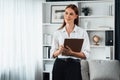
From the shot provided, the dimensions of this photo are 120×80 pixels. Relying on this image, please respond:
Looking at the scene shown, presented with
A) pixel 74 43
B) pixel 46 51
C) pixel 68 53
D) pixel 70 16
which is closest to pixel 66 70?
pixel 68 53

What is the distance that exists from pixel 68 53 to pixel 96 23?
122 cm

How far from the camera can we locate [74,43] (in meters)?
4.71

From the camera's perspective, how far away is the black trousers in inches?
178

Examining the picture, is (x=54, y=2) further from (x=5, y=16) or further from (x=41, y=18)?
(x=5, y=16)

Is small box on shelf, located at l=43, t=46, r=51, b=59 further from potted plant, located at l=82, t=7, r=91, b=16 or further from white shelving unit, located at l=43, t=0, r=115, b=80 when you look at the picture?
potted plant, located at l=82, t=7, r=91, b=16

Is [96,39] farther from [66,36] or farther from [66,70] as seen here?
[66,70]

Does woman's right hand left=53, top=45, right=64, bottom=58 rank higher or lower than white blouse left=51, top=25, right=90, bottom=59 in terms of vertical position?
lower

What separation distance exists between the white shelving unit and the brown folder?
31.0 inches

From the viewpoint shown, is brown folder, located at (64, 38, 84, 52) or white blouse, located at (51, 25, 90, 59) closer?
brown folder, located at (64, 38, 84, 52)

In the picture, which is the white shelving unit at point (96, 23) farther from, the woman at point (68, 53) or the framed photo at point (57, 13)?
the woman at point (68, 53)

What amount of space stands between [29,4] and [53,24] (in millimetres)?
674

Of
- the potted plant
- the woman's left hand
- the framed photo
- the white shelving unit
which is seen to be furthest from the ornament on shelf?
the woman's left hand

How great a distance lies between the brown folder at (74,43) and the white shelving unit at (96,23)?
2.58 ft

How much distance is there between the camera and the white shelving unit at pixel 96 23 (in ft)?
17.8
